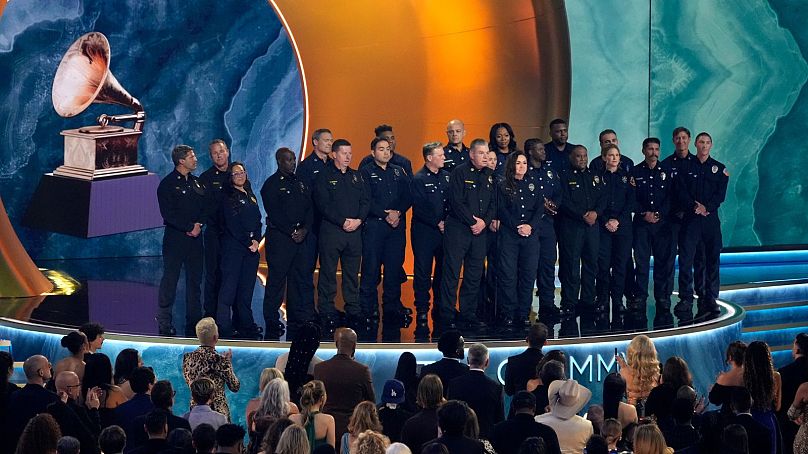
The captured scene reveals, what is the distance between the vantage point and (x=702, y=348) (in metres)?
10.1

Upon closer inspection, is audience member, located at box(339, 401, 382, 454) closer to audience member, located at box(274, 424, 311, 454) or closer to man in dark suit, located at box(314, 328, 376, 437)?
audience member, located at box(274, 424, 311, 454)

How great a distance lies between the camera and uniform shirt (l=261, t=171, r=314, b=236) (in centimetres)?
988

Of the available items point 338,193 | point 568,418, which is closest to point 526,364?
point 568,418

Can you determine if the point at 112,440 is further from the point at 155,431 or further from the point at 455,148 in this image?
the point at 455,148

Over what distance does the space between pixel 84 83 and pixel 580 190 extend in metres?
5.75

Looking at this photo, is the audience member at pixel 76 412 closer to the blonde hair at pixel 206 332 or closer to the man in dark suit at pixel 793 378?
the blonde hair at pixel 206 332

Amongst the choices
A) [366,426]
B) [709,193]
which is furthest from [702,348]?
[366,426]

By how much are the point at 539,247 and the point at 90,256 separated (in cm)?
570

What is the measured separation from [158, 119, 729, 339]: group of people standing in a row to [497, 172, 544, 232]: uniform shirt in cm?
1

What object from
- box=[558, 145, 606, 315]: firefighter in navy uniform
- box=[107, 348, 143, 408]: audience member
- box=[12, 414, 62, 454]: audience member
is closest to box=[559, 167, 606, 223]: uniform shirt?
box=[558, 145, 606, 315]: firefighter in navy uniform

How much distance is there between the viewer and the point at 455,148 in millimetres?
10617

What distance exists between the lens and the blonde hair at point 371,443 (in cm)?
555

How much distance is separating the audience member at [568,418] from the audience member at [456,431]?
2.19ft

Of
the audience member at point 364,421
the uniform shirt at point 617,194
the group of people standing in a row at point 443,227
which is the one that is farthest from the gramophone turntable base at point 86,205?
the audience member at point 364,421
